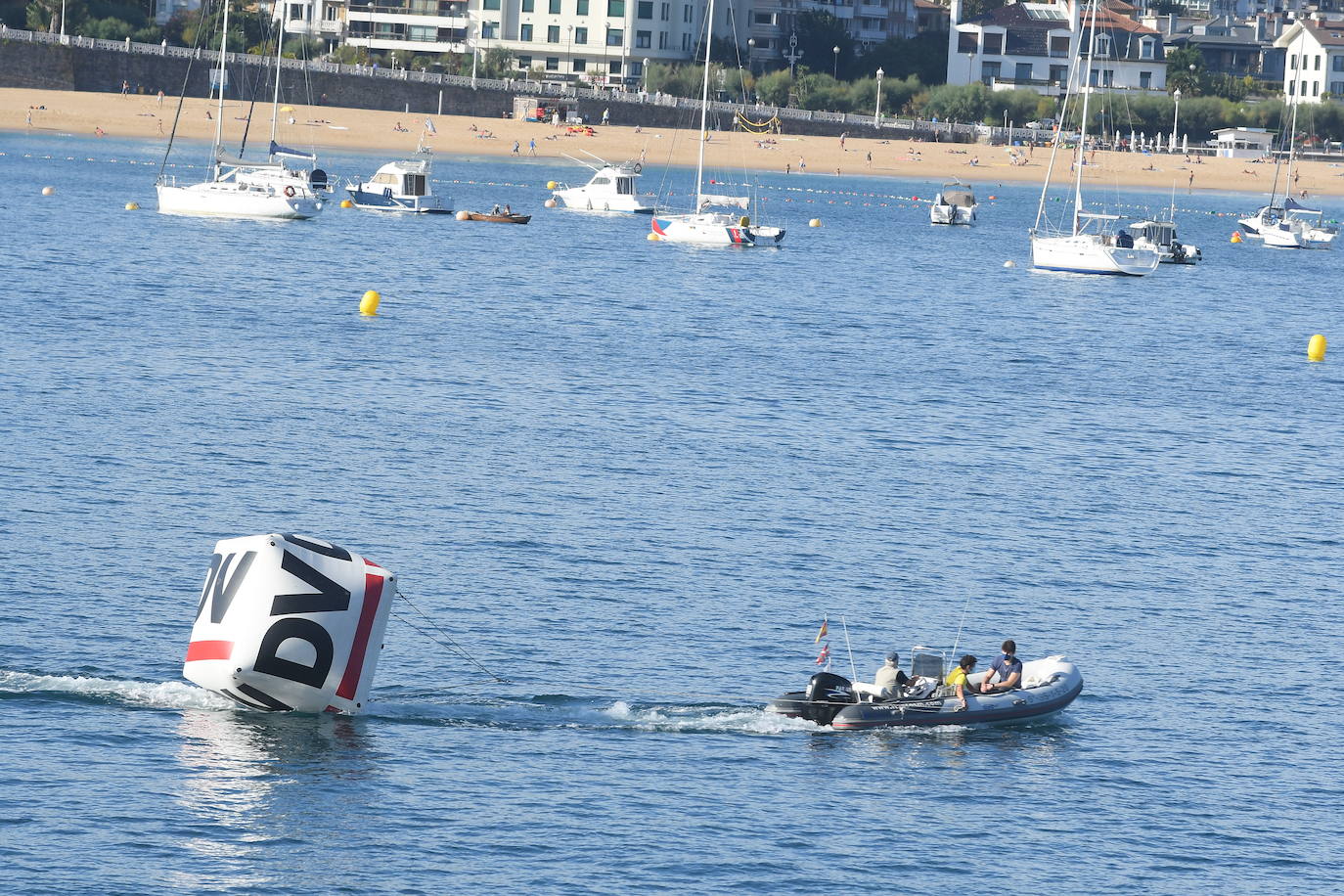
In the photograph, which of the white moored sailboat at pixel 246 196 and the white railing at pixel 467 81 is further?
the white railing at pixel 467 81

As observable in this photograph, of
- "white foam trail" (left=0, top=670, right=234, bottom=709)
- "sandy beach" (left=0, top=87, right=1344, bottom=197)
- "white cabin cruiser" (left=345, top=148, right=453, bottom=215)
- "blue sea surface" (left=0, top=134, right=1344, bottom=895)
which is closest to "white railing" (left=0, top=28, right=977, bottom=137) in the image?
"sandy beach" (left=0, top=87, right=1344, bottom=197)

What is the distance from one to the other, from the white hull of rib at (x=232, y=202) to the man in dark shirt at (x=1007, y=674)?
8441 cm

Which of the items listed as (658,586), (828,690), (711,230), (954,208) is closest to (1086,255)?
(711,230)

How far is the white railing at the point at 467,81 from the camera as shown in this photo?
579 feet

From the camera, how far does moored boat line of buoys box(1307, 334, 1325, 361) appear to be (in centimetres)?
8162

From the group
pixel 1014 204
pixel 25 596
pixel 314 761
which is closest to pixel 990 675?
pixel 314 761

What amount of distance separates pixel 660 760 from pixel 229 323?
47647 millimetres

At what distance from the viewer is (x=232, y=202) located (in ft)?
364

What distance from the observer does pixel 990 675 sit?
33.6 m

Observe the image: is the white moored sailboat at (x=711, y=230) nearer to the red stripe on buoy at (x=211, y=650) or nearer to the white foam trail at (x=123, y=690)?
the white foam trail at (x=123, y=690)

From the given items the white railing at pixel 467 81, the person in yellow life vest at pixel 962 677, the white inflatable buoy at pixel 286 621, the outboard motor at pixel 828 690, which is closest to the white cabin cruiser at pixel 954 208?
the white railing at pixel 467 81

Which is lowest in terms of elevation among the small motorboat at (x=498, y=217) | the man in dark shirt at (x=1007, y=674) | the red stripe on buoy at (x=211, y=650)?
the man in dark shirt at (x=1007, y=674)

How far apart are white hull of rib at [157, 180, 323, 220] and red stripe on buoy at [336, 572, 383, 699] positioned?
84.1m

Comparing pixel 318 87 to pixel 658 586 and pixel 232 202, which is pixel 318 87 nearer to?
pixel 232 202
